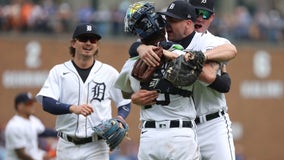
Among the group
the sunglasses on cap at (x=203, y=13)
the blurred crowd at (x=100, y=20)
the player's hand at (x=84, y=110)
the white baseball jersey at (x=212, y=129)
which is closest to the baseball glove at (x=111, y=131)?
the player's hand at (x=84, y=110)

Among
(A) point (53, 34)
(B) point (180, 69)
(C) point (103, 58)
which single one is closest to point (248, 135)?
(C) point (103, 58)

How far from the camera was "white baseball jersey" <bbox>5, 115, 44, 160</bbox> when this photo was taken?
11203mm

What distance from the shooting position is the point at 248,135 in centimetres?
2600

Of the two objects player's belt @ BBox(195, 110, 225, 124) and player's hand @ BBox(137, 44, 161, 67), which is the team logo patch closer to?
player's belt @ BBox(195, 110, 225, 124)

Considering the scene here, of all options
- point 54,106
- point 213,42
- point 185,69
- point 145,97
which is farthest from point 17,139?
point 185,69

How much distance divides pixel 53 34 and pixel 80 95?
14319 millimetres

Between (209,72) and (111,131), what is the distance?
149 centimetres

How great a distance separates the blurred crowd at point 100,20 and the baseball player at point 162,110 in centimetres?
1341

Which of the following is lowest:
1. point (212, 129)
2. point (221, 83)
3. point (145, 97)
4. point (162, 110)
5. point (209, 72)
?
point (212, 129)

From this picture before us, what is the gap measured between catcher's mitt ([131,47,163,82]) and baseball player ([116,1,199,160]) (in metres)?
0.07

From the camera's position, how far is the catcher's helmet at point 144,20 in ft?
23.0

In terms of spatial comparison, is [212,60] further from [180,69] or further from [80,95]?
[80,95]

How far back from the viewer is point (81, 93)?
8633 millimetres

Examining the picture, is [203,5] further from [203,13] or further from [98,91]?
[98,91]
